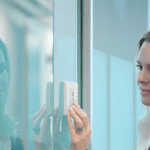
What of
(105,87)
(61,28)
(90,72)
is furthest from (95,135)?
(61,28)

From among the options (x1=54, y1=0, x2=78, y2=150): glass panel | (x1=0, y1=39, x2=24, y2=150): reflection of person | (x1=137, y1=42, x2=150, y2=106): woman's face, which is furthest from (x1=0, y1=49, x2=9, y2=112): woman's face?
(x1=137, y1=42, x2=150, y2=106): woman's face

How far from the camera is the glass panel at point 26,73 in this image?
17.4 inches

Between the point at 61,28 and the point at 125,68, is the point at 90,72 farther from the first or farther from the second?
the point at 61,28

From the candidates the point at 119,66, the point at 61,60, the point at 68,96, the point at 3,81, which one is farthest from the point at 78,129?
the point at 119,66

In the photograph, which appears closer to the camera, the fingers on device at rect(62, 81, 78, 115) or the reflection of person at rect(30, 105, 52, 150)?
the reflection of person at rect(30, 105, 52, 150)

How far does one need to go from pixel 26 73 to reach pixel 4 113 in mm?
145

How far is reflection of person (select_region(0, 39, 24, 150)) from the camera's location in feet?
1.40

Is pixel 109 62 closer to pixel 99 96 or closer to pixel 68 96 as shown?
pixel 99 96

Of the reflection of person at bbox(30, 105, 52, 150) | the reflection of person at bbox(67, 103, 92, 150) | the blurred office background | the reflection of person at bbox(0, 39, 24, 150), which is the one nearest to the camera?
the reflection of person at bbox(0, 39, 24, 150)

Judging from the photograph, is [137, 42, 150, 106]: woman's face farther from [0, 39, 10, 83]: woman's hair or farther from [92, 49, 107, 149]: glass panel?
[0, 39, 10, 83]: woman's hair

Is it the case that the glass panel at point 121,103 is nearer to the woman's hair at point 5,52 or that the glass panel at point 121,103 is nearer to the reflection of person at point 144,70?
the reflection of person at point 144,70

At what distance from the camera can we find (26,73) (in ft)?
1.72

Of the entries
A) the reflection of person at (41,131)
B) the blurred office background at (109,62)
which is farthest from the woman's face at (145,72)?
the reflection of person at (41,131)

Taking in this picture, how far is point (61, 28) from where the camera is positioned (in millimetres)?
845
